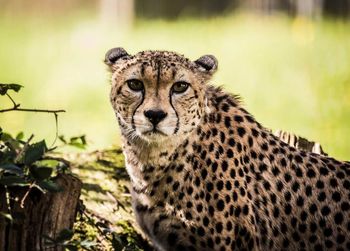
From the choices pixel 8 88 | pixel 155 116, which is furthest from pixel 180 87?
pixel 8 88

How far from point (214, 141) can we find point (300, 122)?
17.3 feet

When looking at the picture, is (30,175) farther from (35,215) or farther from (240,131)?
(240,131)

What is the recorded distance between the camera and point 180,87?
5074mm

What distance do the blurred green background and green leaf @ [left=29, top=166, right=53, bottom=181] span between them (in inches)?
202

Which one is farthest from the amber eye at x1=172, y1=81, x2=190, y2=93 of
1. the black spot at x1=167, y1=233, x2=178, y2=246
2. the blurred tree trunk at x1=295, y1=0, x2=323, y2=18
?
the blurred tree trunk at x1=295, y1=0, x2=323, y2=18

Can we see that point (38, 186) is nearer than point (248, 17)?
Yes

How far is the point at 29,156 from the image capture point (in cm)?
426

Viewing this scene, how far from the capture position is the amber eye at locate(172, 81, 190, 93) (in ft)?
16.6

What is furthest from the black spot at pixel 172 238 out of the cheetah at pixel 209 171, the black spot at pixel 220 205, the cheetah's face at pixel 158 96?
the cheetah's face at pixel 158 96

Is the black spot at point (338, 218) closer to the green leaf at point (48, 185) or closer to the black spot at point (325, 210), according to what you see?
the black spot at point (325, 210)

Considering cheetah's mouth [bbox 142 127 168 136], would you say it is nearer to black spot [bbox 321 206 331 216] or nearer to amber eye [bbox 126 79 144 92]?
amber eye [bbox 126 79 144 92]

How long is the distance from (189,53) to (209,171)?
304 inches

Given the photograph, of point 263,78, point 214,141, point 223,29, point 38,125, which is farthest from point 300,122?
point 214,141

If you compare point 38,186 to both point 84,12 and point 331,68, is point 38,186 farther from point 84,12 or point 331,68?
point 84,12
